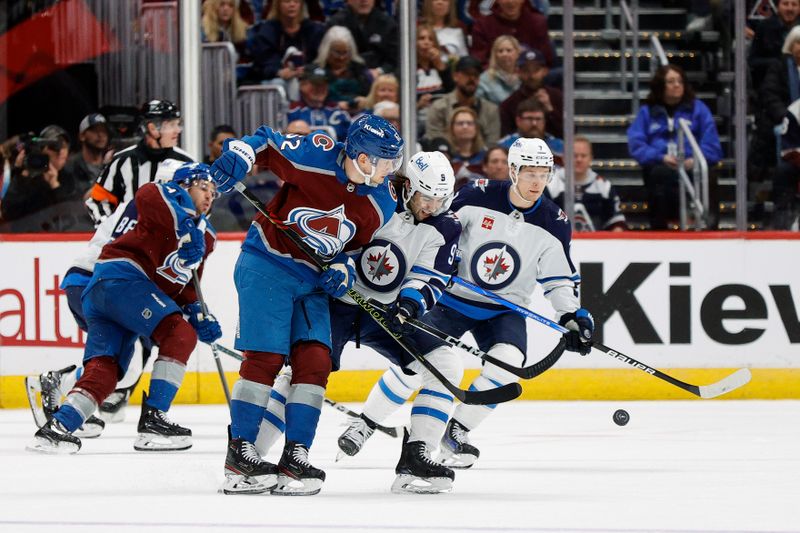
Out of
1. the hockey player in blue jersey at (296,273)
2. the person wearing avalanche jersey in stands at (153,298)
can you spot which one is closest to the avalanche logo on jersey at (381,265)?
the hockey player in blue jersey at (296,273)

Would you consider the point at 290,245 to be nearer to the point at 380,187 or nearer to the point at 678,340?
the point at 380,187

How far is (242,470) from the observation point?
415cm

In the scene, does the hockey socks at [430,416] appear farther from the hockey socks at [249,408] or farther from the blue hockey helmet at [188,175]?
the blue hockey helmet at [188,175]

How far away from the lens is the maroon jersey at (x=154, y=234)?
550cm

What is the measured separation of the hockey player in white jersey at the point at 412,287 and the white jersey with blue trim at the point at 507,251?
0.66 meters

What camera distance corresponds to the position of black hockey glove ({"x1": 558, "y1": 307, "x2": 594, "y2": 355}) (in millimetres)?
5070

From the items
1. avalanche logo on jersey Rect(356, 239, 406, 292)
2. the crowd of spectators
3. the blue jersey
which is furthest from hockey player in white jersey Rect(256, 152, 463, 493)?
the crowd of spectators

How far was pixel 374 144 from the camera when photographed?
422cm

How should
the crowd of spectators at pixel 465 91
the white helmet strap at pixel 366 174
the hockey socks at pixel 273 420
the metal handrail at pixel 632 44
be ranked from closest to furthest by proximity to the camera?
the white helmet strap at pixel 366 174 < the hockey socks at pixel 273 420 < the crowd of spectators at pixel 465 91 < the metal handrail at pixel 632 44

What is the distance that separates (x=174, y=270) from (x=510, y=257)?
1268 mm

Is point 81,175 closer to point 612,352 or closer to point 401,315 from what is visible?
point 612,352

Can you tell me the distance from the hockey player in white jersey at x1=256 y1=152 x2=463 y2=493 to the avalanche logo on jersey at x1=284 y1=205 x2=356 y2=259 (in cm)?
30

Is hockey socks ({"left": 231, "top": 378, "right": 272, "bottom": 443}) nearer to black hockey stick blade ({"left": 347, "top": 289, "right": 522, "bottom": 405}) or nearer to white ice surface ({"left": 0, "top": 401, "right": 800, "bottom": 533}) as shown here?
white ice surface ({"left": 0, "top": 401, "right": 800, "bottom": 533})

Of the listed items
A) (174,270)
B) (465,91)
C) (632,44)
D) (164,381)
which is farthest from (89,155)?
(632,44)
